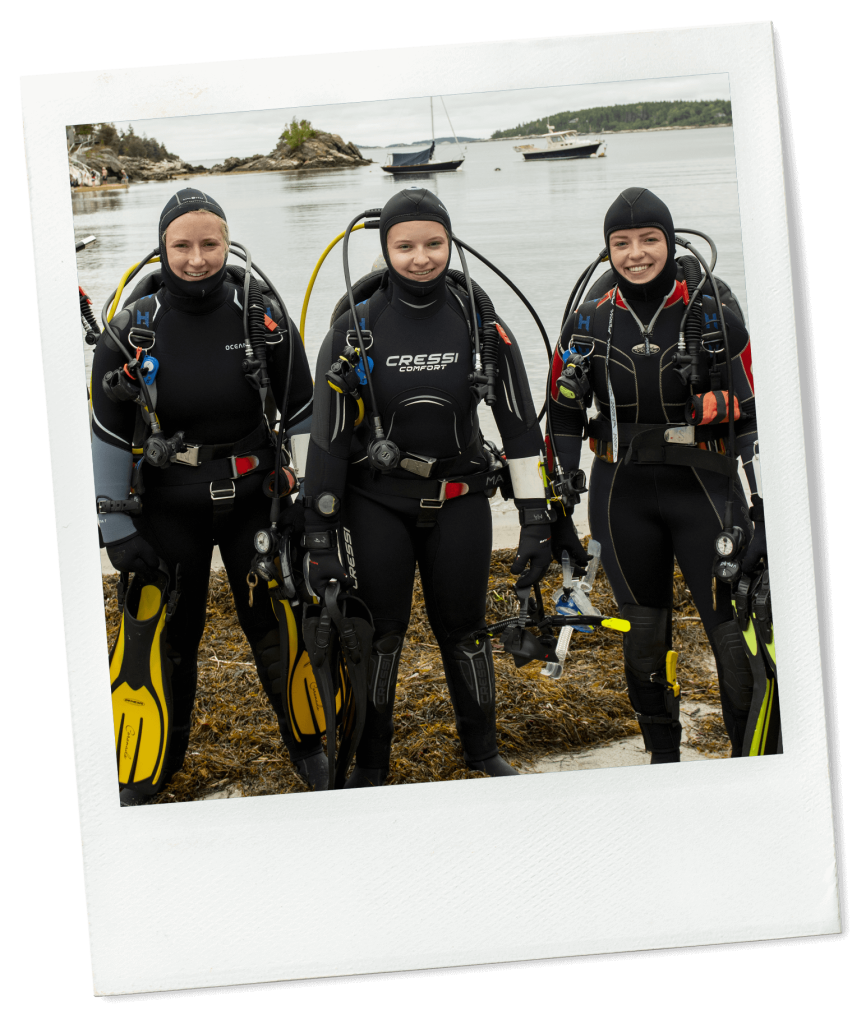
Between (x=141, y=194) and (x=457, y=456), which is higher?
(x=141, y=194)

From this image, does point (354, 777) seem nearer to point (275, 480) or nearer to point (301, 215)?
point (275, 480)

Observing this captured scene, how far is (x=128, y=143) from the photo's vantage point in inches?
120

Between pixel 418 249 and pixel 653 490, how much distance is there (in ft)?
3.31

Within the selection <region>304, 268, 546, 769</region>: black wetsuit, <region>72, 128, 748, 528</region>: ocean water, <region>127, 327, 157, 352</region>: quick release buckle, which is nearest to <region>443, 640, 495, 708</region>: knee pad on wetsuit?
<region>304, 268, 546, 769</region>: black wetsuit

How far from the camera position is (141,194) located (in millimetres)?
3008

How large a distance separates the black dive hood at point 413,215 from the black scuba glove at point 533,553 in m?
0.77


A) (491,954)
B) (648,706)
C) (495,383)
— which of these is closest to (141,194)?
(495,383)

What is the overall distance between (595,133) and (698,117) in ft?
1.07

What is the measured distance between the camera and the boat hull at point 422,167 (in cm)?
301

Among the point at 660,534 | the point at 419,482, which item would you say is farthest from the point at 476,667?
the point at 660,534

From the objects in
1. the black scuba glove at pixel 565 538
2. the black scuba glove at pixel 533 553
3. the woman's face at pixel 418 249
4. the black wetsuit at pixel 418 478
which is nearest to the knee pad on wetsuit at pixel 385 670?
the black wetsuit at pixel 418 478

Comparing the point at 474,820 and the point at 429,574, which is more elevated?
the point at 429,574

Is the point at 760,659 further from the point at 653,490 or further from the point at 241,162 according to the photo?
the point at 241,162

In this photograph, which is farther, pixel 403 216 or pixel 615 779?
pixel 615 779
